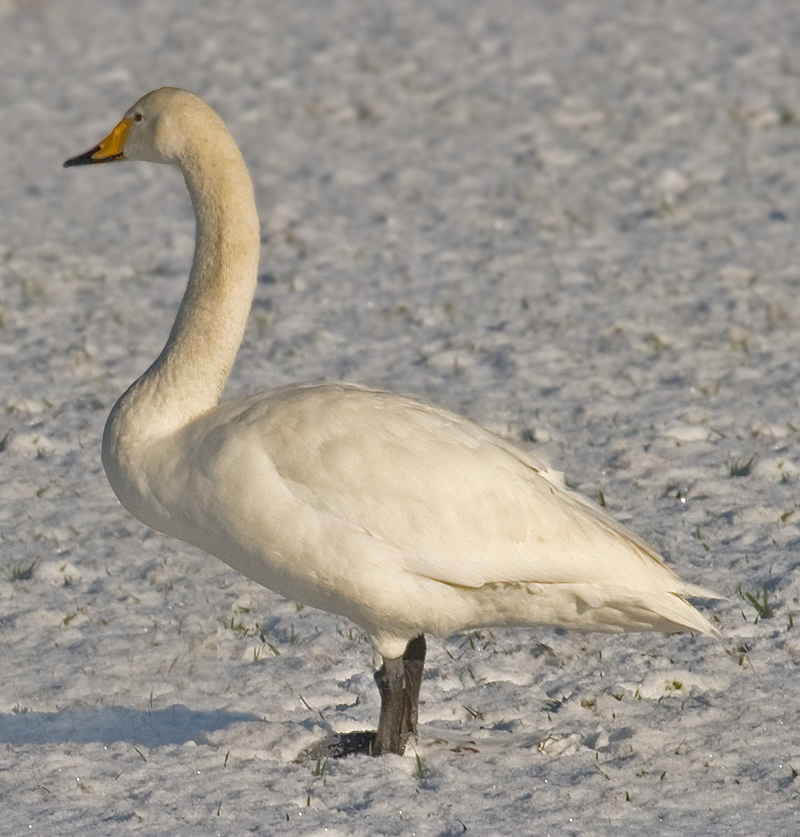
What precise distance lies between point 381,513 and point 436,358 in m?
3.81

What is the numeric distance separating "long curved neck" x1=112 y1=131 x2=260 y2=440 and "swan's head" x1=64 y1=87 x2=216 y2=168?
6 centimetres

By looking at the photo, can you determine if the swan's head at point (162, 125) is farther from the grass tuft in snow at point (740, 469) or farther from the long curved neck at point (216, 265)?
the grass tuft in snow at point (740, 469)

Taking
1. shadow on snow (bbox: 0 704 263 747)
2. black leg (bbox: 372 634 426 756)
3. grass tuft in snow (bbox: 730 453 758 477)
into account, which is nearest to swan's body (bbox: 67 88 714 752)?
black leg (bbox: 372 634 426 756)

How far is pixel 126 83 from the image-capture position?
13078 mm

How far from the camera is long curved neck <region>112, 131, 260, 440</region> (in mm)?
4496

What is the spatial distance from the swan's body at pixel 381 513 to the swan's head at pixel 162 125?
82 cm

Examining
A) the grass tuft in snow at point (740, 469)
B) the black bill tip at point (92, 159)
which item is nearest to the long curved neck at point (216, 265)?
the black bill tip at point (92, 159)

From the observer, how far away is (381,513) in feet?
12.9

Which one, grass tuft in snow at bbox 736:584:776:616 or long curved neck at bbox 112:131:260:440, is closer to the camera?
long curved neck at bbox 112:131:260:440

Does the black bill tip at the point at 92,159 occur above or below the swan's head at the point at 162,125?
below

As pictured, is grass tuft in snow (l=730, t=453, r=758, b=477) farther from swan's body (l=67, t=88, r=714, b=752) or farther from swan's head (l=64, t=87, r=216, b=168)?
swan's head (l=64, t=87, r=216, b=168)

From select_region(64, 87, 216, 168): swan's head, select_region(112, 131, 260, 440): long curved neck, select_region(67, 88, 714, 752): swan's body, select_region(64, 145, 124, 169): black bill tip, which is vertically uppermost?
select_region(64, 87, 216, 168): swan's head

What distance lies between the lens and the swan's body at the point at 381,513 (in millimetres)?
3895

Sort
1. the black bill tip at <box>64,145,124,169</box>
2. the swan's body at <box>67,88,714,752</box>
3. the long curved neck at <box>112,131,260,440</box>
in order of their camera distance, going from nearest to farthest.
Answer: the swan's body at <box>67,88,714,752</box>
the long curved neck at <box>112,131,260,440</box>
the black bill tip at <box>64,145,124,169</box>
